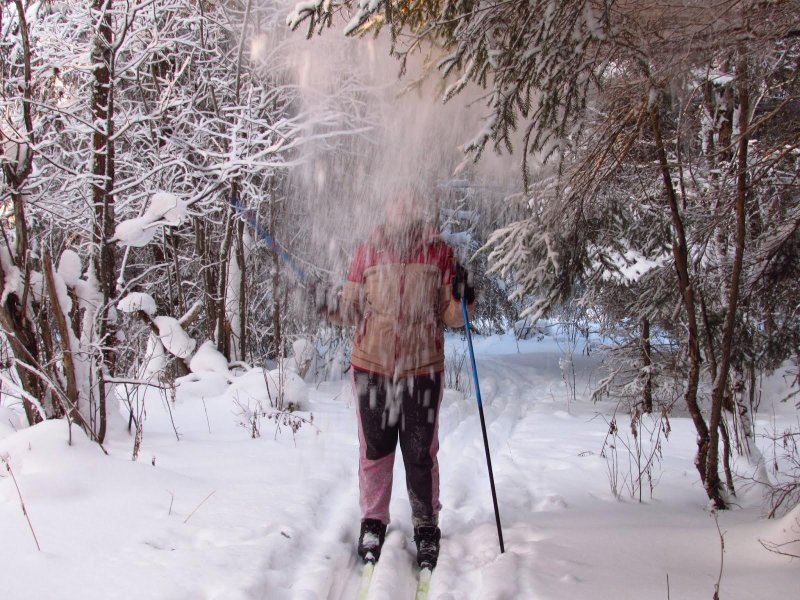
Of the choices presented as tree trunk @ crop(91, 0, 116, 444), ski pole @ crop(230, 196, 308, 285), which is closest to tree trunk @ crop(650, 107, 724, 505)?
tree trunk @ crop(91, 0, 116, 444)

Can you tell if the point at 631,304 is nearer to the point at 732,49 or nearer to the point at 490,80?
the point at 490,80

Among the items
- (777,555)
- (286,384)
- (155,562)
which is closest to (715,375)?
(777,555)

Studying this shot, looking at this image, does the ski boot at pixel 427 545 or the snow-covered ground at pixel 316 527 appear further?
the ski boot at pixel 427 545

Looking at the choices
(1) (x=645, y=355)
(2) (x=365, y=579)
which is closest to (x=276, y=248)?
(1) (x=645, y=355)

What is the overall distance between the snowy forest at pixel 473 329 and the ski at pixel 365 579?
7cm

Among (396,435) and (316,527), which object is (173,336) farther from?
(396,435)

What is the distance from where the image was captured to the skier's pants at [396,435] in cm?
308

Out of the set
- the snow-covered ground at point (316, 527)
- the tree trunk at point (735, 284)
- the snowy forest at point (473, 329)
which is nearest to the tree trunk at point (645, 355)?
the snowy forest at point (473, 329)

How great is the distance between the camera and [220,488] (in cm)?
363

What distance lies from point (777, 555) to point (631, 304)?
472 centimetres

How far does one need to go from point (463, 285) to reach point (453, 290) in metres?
0.06

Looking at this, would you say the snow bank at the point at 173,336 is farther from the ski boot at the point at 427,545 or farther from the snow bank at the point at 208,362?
the ski boot at the point at 427,545

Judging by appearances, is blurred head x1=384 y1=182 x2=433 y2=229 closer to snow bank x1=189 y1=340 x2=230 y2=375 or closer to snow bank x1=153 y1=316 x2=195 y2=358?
snow bank x1=153 y1=316 x2=195 y2=358

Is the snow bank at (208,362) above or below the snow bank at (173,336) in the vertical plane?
below
